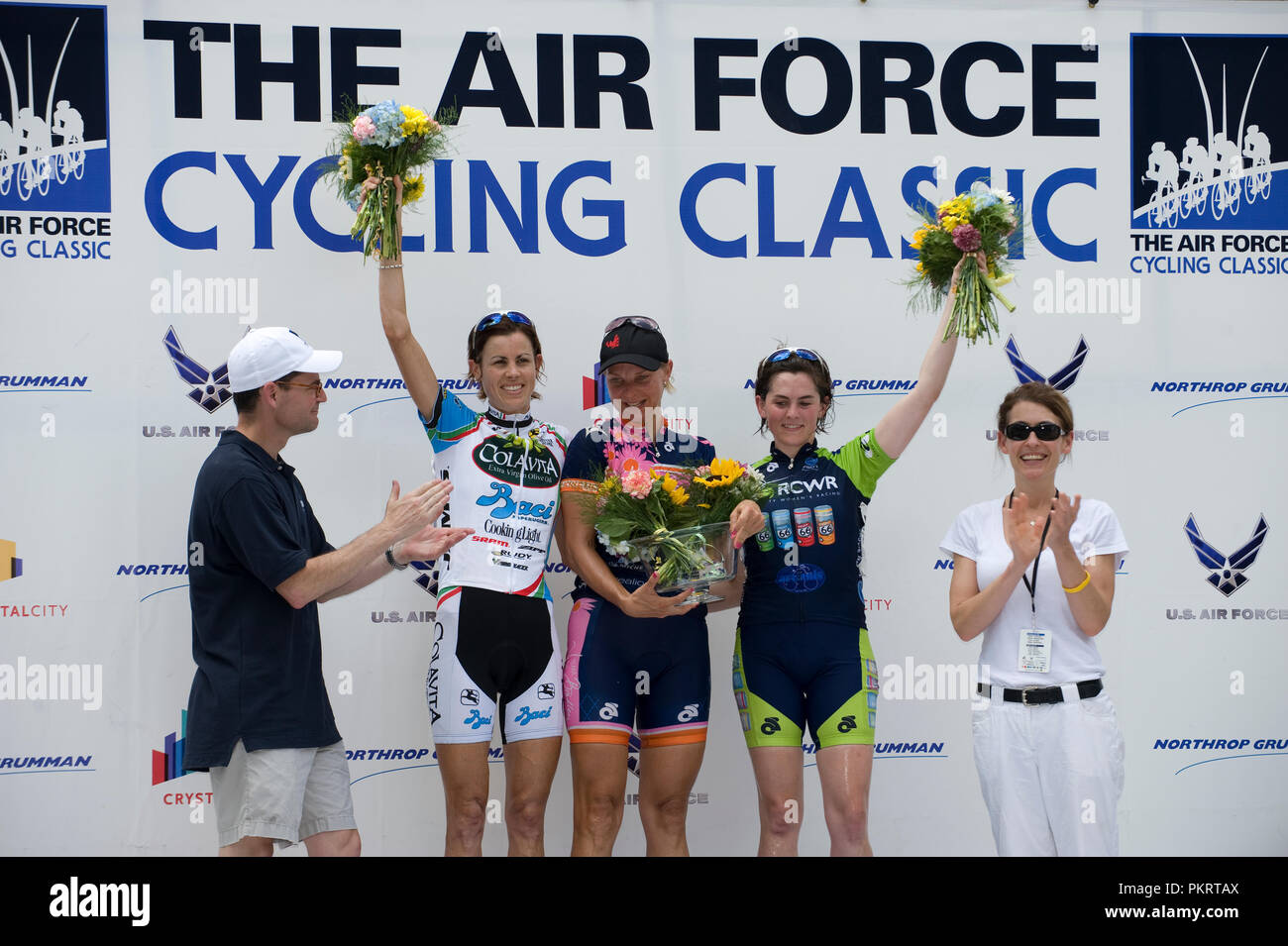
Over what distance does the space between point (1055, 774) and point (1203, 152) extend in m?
3.08

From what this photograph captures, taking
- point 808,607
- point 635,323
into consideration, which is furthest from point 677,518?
point 635,323

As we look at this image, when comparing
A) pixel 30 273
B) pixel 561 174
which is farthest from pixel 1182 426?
pixel 30 273

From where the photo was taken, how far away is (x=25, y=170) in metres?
A: 4.79

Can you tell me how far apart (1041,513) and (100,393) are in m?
3.70

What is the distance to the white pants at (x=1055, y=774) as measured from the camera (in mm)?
3529

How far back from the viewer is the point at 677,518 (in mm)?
3836

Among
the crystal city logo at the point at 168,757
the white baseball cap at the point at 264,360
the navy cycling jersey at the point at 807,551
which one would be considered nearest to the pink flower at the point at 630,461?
the navy cycling jersey at the point at 807,551

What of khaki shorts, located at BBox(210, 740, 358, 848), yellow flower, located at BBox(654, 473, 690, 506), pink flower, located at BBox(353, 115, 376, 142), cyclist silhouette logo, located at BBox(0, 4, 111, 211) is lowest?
khaki shorts, located at BBox(210, 740, 358, 848)

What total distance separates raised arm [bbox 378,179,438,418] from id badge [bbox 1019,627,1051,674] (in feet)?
7.13

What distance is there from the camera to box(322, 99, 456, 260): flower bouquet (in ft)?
13.3

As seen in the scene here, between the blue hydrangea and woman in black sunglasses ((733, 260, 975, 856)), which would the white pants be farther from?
the blue hydrangea

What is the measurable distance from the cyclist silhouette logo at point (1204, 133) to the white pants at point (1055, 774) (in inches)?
102

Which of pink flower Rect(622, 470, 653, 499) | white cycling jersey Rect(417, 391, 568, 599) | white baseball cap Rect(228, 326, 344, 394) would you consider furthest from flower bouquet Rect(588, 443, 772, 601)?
white baseball cap Rect(228, 326, 344, 394)

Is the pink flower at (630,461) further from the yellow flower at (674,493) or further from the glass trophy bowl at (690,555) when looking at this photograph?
the glass trophy bowl at (690,555)
